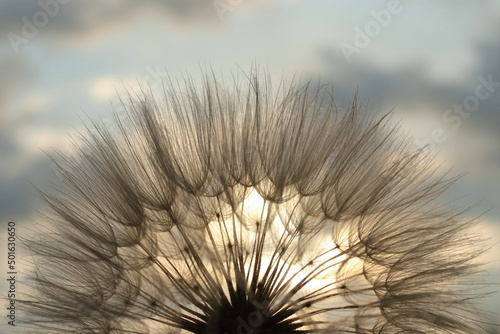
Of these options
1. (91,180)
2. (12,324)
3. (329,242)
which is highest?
(91,180)

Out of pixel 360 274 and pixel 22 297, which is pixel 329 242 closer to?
pixel 360 274

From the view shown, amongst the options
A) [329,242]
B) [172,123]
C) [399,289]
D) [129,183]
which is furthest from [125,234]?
[399,289]

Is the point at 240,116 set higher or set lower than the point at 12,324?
higher

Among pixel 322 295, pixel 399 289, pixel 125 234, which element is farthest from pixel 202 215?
pixel 399 289

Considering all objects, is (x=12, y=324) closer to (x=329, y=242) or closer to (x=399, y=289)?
(x=329, y=242)

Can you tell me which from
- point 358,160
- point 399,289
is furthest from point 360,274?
point 358,160

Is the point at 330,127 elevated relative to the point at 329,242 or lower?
elevated
